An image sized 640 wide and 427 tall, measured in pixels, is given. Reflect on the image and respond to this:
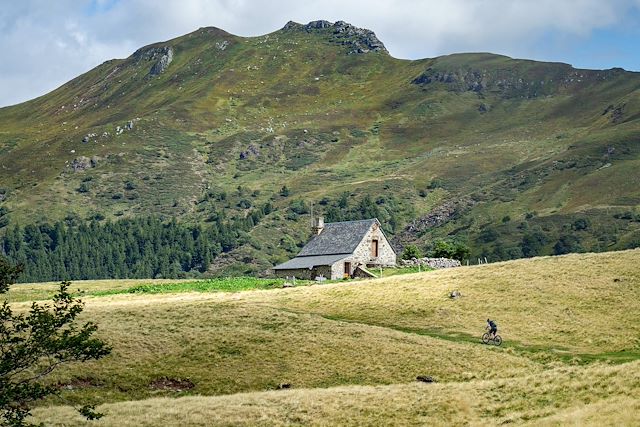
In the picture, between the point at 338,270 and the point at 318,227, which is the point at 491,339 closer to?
the point at 338,270

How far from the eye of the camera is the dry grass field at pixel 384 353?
129ft

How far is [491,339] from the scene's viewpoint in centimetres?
5506

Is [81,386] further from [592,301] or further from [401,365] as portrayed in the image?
[592,301]

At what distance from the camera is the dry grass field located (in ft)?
129

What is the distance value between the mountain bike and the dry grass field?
0.77 metres

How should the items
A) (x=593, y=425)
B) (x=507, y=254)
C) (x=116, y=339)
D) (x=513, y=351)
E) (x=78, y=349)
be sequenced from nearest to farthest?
(x=593, y=425) → (x=78, y=349) → (x=513, y=351) → (x=116, y=339) → (x=507, y=254)

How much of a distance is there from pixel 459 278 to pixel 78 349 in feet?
152

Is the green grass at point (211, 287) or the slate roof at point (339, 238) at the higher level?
the slate roof at point (339, 238)

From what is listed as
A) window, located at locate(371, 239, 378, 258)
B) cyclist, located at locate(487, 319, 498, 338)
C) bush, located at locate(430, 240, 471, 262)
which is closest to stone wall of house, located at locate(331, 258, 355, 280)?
window, located at locate(371, 239, 378, 258)

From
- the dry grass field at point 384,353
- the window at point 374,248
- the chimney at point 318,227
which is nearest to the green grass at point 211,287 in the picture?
the dry grass field at point 384,353

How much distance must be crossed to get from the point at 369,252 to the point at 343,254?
137 inches

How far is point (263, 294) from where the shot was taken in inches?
3051

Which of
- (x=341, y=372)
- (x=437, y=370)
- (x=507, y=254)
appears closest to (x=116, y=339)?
(x=341, y=372)

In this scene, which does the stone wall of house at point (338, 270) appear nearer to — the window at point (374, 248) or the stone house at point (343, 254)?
the stone house at point (343, 254)
